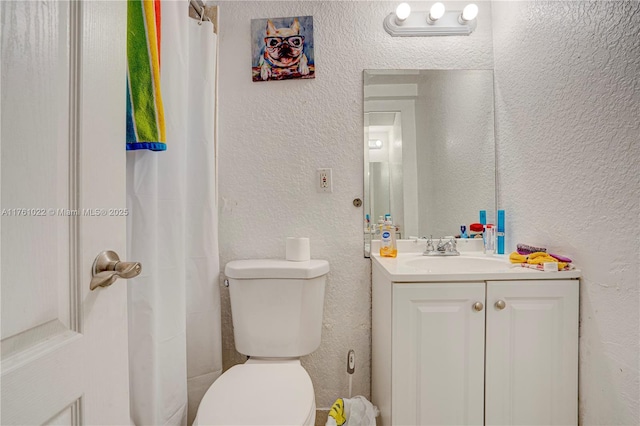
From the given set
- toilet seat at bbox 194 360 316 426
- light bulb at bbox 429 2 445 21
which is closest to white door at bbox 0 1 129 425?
toilet seat at bbox 194 360 316 426

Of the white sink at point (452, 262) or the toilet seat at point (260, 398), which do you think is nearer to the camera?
the toilet seat at point (260, 398)

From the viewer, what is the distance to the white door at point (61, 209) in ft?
1.12

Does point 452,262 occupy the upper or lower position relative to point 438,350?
upper

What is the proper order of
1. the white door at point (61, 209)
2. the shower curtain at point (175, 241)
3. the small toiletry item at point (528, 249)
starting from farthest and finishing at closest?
the small toiletry item at point (528, 249) < the shower curtain at point (175, 241) < the white door at point (61, 209)

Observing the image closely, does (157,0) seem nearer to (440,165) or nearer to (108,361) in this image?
(108,361)

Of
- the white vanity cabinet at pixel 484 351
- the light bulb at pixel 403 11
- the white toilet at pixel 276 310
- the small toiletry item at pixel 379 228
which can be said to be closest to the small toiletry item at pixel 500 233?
the white vanity cabinet at pixel 484 351

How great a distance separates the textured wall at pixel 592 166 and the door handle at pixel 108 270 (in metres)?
1.17

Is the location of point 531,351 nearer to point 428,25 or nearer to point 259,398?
point 259,398

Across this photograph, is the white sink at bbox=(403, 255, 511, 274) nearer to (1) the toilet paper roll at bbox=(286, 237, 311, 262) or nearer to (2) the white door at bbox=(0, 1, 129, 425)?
(1) the toilet paper roll at bbox=(286, 237, 311, 262)

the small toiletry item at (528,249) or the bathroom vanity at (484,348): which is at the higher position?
the small toiletry item at (528,249)

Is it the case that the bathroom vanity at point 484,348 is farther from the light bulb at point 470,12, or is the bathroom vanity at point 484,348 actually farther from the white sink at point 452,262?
the light bulb at point 470,12

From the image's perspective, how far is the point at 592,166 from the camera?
93 cm

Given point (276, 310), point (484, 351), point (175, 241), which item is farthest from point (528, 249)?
point (175, 241)

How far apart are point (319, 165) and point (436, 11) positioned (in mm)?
875
